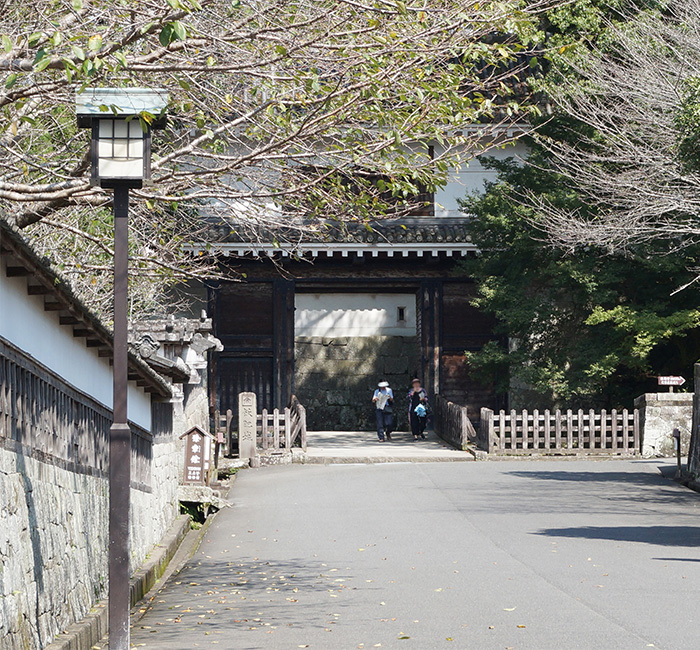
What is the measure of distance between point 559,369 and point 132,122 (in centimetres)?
1967

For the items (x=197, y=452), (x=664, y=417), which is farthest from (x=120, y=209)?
(x=664, y=417)

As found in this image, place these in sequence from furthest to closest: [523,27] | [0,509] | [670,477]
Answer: [670,477] < [523,27] < [0,509]

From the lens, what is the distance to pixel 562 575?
1020 cm

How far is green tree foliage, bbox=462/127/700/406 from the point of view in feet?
79.8

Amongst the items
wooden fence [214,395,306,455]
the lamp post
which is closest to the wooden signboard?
wooden fence [214,395,306,455]

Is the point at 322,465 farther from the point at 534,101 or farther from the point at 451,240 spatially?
the point at 534,101

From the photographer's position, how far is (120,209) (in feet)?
22.3

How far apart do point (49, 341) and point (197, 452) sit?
8271 millimetres

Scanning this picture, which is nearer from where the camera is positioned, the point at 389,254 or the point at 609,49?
the point at 609,49

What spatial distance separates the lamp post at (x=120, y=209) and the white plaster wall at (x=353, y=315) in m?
26.7

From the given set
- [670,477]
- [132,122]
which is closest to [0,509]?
[132,122]

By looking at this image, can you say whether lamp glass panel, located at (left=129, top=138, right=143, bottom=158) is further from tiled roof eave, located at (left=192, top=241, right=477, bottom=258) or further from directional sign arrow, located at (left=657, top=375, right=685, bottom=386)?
tiled roof eave, located at (left=192, top=241, right=477, bottom=258)

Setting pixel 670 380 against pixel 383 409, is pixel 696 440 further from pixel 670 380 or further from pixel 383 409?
pixel 383 409

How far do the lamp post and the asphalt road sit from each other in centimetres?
126
